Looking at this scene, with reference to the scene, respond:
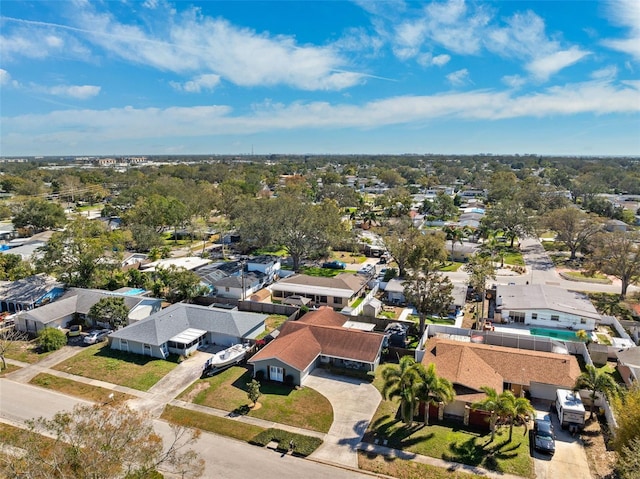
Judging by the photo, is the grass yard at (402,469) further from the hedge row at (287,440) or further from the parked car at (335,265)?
the parked car at (335,265)

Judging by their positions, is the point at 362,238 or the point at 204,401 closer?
the point at 204,401

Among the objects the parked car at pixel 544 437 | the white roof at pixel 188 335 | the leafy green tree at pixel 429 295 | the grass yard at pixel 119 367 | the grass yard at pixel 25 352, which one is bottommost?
the grass yard at pixel 25 352

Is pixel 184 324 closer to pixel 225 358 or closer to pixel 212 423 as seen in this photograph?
pixel 225 358

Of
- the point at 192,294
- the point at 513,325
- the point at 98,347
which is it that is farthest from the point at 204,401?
the point at 513,325

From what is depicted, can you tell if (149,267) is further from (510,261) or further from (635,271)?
(635,271)

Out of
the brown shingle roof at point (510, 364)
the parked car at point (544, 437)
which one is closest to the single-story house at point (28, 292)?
the brown shingle roof at point (510, 364)

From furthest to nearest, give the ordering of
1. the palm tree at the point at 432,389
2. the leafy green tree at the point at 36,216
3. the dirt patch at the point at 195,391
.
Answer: the leafy green tree at the point at 36,216
the dirt patch at the point at 195,391
the palm tree at the point at 432,389
